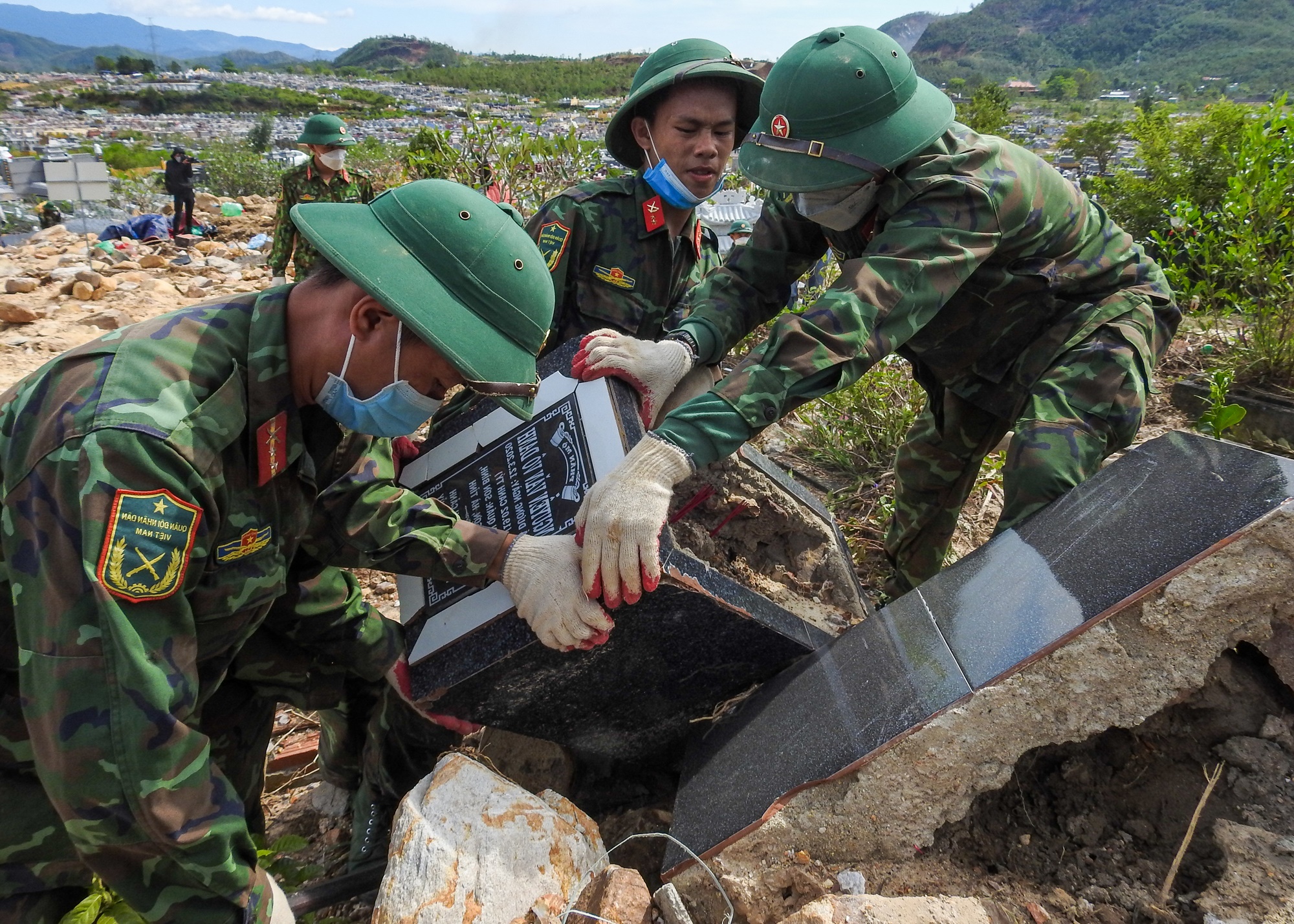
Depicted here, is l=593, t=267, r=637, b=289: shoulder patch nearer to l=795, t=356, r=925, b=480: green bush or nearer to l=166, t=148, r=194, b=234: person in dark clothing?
l=795, t=356, r=925, b=480: green bush

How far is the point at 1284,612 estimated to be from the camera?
1550 mm

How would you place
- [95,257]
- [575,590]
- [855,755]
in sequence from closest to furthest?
[855,755], [575,590], [95,257]

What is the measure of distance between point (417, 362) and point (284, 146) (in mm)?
42933

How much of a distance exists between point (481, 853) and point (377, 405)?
95 centimetres

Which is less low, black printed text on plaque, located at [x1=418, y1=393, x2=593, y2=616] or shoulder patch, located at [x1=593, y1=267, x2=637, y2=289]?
shoulder patch, located at [x1=593, y1=267, x2=637, y2=289]

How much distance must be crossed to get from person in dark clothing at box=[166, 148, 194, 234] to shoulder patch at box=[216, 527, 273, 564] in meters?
13.6

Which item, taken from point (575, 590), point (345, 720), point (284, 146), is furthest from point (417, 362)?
point (284, 146)

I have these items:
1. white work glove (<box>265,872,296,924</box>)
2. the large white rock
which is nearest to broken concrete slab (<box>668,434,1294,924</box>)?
the large white rock

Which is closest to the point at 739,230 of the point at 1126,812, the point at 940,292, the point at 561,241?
the point at 561,241

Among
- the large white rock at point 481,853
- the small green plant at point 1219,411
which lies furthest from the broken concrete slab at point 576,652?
the small green plant at point 1219,411

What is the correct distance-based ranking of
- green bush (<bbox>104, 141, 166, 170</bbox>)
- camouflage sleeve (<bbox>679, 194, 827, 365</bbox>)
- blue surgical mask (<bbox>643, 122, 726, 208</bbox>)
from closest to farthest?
1. camouflage sleeve (<bbox>679, 194, 827, 365</bbox>)
2. blue surgical mask (<bbox>643, 122, 726, 208</bbox>)
3. green bush (<bbox>104, 141, 166, 170</bbox>)

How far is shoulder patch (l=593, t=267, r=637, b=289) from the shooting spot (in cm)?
325

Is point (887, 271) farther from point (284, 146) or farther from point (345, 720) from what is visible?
point (284, 146)

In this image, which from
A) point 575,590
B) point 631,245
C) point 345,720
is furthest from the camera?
point 631,245
